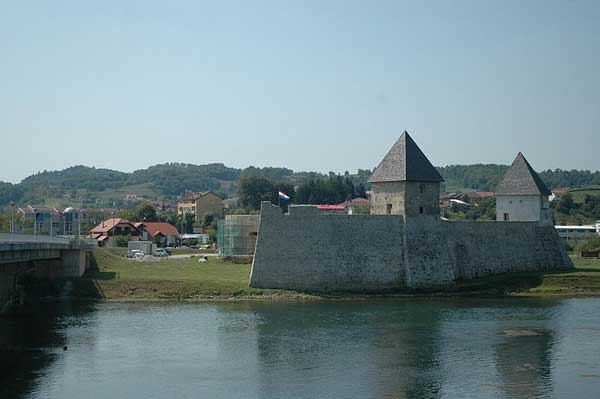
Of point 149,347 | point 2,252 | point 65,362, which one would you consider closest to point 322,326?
point 149,347

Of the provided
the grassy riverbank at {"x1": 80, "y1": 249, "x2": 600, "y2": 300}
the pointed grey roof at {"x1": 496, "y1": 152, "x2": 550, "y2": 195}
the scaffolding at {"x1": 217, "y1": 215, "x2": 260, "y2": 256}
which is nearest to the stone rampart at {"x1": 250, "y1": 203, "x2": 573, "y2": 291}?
the grassy riverbank at {"x1": 80, "y1": 249, "x2": 600, "y2": 300}

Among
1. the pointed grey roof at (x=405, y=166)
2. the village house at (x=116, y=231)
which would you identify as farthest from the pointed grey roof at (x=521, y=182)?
the village house at (x=116, y=231)

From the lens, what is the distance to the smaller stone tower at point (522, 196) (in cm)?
4794

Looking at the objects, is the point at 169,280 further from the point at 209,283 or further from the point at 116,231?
the point at 116,231

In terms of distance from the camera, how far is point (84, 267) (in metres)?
44.5

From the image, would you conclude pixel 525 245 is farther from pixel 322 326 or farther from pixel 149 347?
pixel 149 347

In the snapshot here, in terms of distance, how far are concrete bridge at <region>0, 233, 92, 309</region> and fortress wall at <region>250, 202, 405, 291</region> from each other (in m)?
9.92

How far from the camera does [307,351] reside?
88.5 feet

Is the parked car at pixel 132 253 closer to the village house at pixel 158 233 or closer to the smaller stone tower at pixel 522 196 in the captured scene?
the village house at pixel 158 233

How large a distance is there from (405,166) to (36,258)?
1874 cm

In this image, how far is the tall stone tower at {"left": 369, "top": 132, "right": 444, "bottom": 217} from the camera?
1641 inches

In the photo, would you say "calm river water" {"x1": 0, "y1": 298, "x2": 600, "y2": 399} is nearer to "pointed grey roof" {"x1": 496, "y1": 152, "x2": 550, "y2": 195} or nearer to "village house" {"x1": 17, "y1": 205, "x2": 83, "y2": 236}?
"village house" {"x1": 17, "y1": 205, "x2": 83, "y2": 236}

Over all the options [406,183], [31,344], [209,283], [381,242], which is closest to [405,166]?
[406,183]

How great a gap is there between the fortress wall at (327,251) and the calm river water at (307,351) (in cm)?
293
